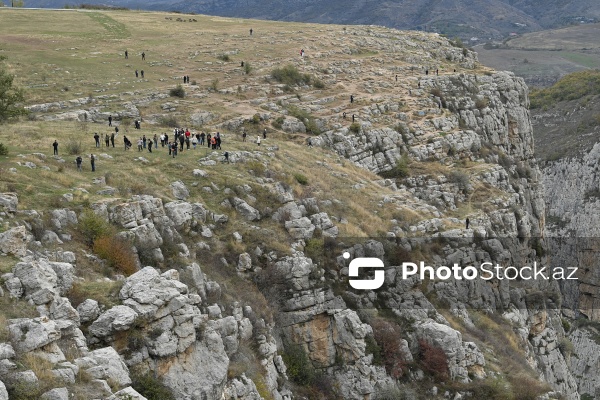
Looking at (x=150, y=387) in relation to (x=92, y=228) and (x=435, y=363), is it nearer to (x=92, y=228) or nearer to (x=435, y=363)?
(x=92, y=228)

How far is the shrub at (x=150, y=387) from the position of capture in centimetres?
1700

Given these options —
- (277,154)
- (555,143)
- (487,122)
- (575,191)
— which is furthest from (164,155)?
(555,143)

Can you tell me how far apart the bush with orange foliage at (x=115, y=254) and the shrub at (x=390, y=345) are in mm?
10813

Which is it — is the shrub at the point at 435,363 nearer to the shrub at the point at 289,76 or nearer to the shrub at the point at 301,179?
the shrub at the point at 301,179

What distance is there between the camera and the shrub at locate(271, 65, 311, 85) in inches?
2221

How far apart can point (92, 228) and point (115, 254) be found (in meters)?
1.42

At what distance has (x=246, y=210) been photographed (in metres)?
29.4

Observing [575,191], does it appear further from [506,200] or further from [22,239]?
[22,239]

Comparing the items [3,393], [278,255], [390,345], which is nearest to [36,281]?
[3,393]

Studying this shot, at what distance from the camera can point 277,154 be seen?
3922 centimetres

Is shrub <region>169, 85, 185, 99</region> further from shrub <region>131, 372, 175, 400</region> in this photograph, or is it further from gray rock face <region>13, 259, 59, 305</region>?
shrub <region>131, 372, 175, 400</region>

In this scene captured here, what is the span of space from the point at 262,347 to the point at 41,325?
9.70 m

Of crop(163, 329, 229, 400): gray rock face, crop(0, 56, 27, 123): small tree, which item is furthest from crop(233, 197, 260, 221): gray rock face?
crop(0, 56, 27, 123): small tree

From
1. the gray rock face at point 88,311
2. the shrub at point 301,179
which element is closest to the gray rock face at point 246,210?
the shrub at point 301,179
